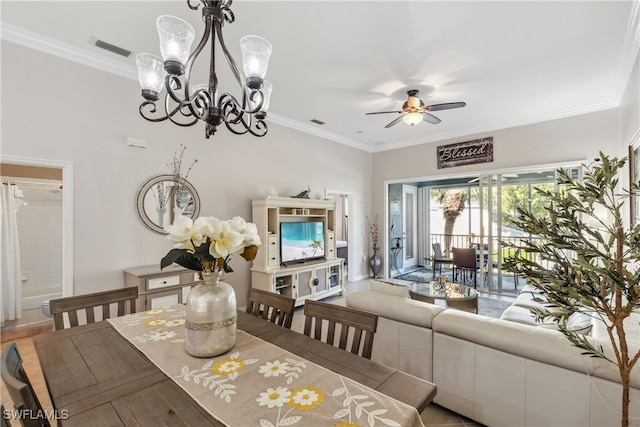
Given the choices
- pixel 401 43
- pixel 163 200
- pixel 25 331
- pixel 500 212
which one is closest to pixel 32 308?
pixel 25 331

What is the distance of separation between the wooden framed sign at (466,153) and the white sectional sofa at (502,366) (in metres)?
3.56

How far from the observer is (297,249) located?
467cm

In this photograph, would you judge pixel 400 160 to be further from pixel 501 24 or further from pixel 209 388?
pixel 209 388

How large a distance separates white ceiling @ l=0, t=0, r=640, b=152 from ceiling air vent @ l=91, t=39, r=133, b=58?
74 mm

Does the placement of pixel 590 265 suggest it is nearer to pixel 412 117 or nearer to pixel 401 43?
pixel 401 43

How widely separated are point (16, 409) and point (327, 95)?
3.92 metres

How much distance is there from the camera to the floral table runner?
92cm

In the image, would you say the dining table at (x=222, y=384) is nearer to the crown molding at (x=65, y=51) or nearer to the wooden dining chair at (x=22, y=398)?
the wooden dining chair at (x=22, y=398)

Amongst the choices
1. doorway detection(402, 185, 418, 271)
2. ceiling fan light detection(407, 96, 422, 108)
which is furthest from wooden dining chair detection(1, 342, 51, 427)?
doorway detection(402, 185, 418, 271)

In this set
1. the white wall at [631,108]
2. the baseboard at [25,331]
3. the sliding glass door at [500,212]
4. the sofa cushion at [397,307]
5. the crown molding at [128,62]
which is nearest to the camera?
the sofa cushion at [397,307]

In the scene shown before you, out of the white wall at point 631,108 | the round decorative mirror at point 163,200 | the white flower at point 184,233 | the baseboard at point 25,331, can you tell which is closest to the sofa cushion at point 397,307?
the white flower at point 184,233

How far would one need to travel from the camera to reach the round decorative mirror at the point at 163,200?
3.30 metres

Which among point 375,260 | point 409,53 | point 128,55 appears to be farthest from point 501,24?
point 375,260

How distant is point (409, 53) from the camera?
2.89m
